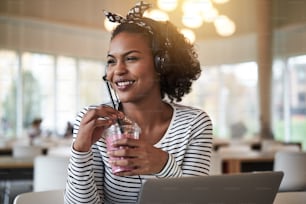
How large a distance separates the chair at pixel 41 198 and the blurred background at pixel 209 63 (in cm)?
41

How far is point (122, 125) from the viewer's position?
55cm

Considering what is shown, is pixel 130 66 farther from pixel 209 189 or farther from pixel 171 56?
pixel 209 189

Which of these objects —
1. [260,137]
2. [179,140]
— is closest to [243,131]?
[260,137]

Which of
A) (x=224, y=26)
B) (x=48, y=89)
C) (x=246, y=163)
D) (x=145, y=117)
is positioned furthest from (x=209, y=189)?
(x=224, y=26)

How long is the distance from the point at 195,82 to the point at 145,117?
0.15 metres

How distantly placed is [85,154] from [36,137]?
234 cm

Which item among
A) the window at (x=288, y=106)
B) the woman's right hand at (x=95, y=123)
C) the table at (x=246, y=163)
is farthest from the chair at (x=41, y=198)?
the table at (x=246, y=163)

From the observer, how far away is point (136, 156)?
522 millimetres

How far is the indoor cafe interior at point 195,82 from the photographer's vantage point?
1283mm

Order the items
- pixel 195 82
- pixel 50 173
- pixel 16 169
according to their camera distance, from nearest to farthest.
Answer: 1. pixel 195 82
2. pixel 50 173
3. pixel 16 169

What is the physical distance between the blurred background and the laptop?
0.58m

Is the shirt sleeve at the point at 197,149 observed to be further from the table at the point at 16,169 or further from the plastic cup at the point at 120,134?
the table at the point at 16,169

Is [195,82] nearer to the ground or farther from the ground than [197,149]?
farther from the ground

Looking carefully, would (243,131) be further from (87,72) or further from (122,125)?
(122,125)
